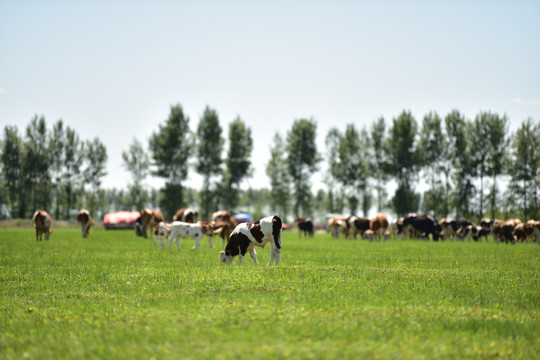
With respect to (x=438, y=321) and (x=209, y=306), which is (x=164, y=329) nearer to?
(x=209, y=306)

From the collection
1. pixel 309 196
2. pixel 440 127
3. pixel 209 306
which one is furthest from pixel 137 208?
pixel 209 306

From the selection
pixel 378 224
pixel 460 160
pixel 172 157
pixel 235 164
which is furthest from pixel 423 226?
pixel 172 157

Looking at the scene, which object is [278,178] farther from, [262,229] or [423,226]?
[262,229]

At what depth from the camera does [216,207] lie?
7981 centimetres

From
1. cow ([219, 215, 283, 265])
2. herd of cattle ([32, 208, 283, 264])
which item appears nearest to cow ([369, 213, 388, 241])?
herd of cattle ([32, 208, 283, 264])

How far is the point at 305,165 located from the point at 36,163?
133ft

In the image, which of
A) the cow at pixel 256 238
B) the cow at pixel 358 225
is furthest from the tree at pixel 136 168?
the cow at pixel 256 238

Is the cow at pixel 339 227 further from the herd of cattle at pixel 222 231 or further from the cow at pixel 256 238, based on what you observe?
the cow at pixel 256 238

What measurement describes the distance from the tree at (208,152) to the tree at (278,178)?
10.4 metres

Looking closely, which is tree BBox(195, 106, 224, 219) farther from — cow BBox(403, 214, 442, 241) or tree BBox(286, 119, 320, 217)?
cow BBox(403, 214, 442, 241)

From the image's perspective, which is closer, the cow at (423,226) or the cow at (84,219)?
the cow at (84,219)

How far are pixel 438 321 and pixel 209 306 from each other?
13.4 feet

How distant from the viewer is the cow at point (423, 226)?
178 ft

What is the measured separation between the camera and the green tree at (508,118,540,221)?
68062 mm
